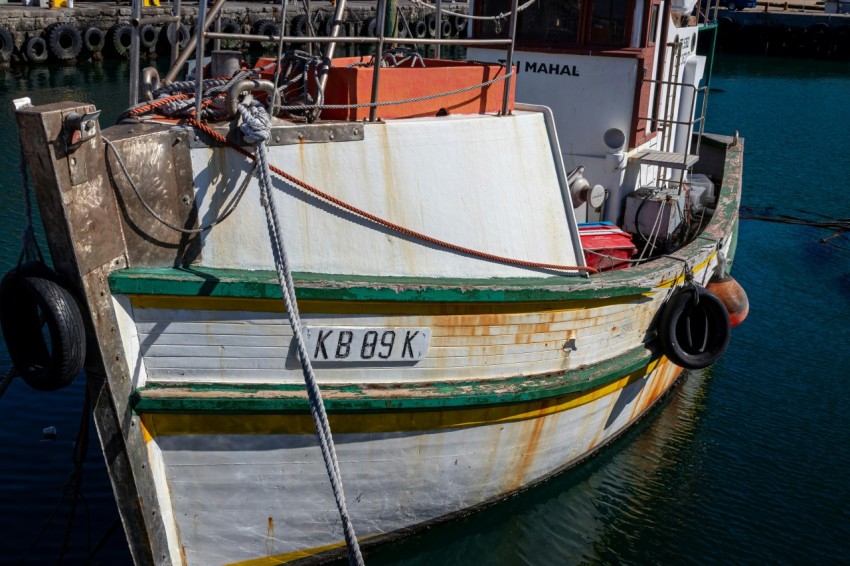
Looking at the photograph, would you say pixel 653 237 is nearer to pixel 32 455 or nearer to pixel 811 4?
pixel 32 455

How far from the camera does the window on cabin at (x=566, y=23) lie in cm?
734

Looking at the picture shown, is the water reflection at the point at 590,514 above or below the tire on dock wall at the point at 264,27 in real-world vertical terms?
below

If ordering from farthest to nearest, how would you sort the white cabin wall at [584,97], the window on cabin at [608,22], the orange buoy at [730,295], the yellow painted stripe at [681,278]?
the orange buoy at [730,295]
the white cabin wall at [584,97]
the window on cabin at [608,22]
the yellow painted stripe at [681,278]

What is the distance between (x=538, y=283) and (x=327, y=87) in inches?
66.2

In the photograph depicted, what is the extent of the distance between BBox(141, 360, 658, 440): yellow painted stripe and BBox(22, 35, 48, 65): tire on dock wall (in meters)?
22.9

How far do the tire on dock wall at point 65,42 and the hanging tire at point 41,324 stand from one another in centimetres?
2312

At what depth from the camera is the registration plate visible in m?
4.79

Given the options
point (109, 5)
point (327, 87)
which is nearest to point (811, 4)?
point (109, 5)

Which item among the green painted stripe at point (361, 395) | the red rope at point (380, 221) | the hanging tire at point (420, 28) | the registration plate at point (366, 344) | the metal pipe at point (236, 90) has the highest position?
the hanging tire at point (420, 28)

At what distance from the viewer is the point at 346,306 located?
4.78 m

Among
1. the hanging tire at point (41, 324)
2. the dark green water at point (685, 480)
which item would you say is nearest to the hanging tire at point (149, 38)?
the dark green water at point (685, 480)

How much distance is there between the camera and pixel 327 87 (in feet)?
16.9

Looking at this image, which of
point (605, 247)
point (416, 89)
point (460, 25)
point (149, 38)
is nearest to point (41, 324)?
point (416, 89)

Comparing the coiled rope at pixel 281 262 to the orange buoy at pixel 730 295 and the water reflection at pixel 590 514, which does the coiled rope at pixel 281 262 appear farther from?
the orange buoy at pixel 730 295
